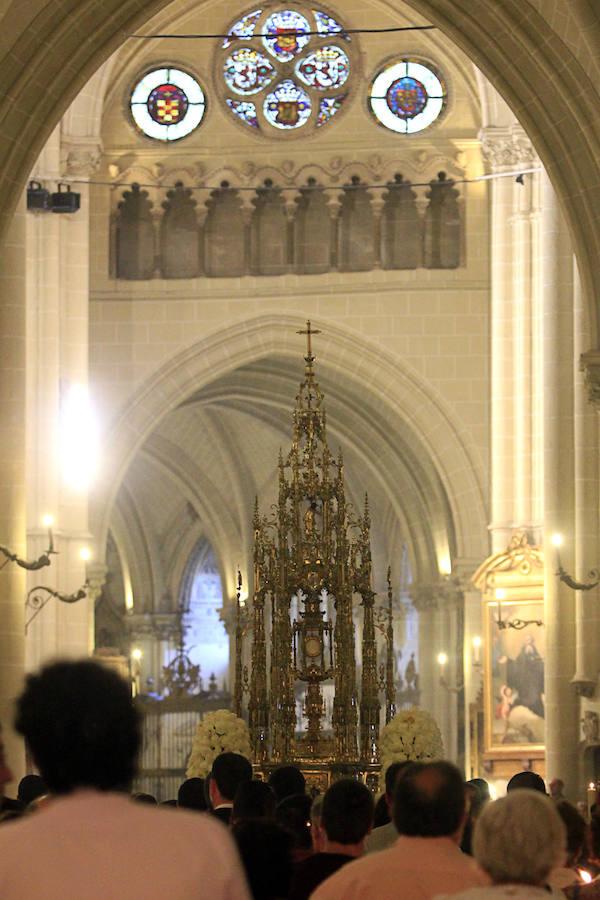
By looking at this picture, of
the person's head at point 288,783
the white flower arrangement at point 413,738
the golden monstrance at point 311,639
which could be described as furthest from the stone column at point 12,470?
the person's head at point 288,783

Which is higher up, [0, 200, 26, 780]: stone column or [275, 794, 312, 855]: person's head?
[0, 200, 26, 780]: stone column

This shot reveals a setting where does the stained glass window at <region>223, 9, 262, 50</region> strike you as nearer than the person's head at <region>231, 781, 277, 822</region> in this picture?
No

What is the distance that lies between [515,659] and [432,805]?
772 inches

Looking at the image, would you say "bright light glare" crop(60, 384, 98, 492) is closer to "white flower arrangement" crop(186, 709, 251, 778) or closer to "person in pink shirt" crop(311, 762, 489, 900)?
"white flower arrangement" crop(186, 709, 251, 778)

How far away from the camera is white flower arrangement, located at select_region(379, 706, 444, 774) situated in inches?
530

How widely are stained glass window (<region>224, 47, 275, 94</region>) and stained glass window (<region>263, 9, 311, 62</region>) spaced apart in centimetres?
22

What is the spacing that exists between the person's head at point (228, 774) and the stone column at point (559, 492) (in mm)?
11479

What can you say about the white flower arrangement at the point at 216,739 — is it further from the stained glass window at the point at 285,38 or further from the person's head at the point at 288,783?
the stained glass window at the point at 285,38

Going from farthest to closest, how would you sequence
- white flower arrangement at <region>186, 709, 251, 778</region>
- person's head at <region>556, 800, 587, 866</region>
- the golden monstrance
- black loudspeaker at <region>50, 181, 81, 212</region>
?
black loudspeaker at <region>50, 181, 81, 212</region>, the golden monstrance, white flower arrangement at <region>186, 709, 251, 778</region>, person's head at <region>556, 800, 587, 866</region>

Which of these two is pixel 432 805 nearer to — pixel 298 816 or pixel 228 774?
pixel 298 816

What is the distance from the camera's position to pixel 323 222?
3117 cm

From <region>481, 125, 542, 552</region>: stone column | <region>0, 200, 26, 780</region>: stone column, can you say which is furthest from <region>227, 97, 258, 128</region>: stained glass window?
<region>0, 200, 26, 780</region>: stone column

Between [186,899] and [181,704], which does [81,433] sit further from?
[186,899]

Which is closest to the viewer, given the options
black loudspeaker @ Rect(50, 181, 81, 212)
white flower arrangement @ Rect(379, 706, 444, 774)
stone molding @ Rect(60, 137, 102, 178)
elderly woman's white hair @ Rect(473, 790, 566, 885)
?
elderly woman's white hair @ Rect(473, 790, 566, 885)
